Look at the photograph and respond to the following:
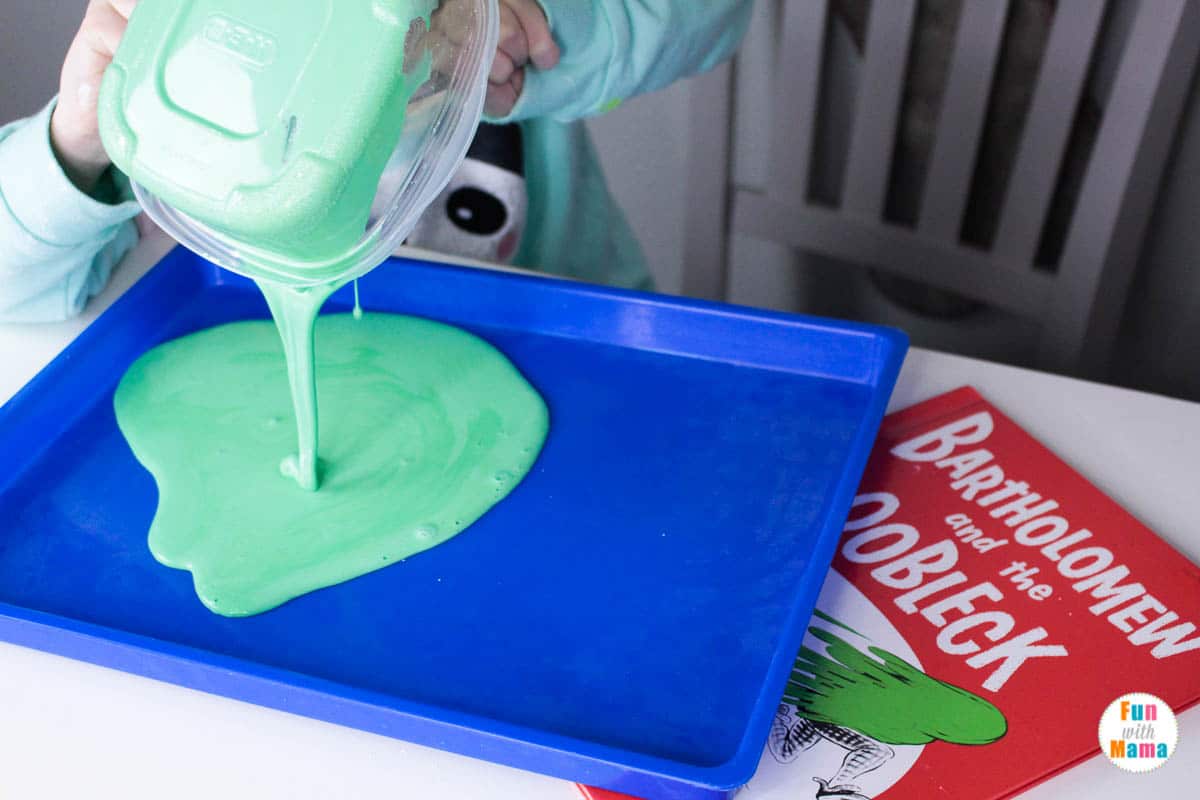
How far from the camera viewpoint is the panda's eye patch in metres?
0.96

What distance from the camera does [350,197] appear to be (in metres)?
0.52

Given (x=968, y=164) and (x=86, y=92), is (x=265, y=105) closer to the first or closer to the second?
(x=86, y=92)

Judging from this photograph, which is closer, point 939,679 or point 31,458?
point 939,679

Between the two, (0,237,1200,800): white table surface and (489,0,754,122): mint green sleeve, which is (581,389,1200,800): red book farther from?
(489,0,754,122): mint green sleeve

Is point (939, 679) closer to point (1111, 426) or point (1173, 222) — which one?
point (1111, 426)

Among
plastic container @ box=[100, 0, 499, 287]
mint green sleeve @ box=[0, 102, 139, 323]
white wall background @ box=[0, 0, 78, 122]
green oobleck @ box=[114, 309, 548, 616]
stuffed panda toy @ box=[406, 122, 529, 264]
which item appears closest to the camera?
plastic container @ box=[100, 0, 499, 287]

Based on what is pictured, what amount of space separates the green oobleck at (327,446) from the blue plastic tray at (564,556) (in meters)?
0.01

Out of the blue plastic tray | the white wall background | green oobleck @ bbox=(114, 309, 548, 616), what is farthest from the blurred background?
green oobleck @ bbox=(114, 309, 548, 616)

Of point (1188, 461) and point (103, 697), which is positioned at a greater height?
point (1188, 461)

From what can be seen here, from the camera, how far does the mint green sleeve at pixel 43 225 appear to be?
2.36 ft

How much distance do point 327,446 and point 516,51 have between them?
0.28m

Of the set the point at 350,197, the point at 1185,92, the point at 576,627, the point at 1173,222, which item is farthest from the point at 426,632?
the point at 1173,222

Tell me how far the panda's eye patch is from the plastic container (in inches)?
16.8

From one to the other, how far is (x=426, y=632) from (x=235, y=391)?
24 cm
